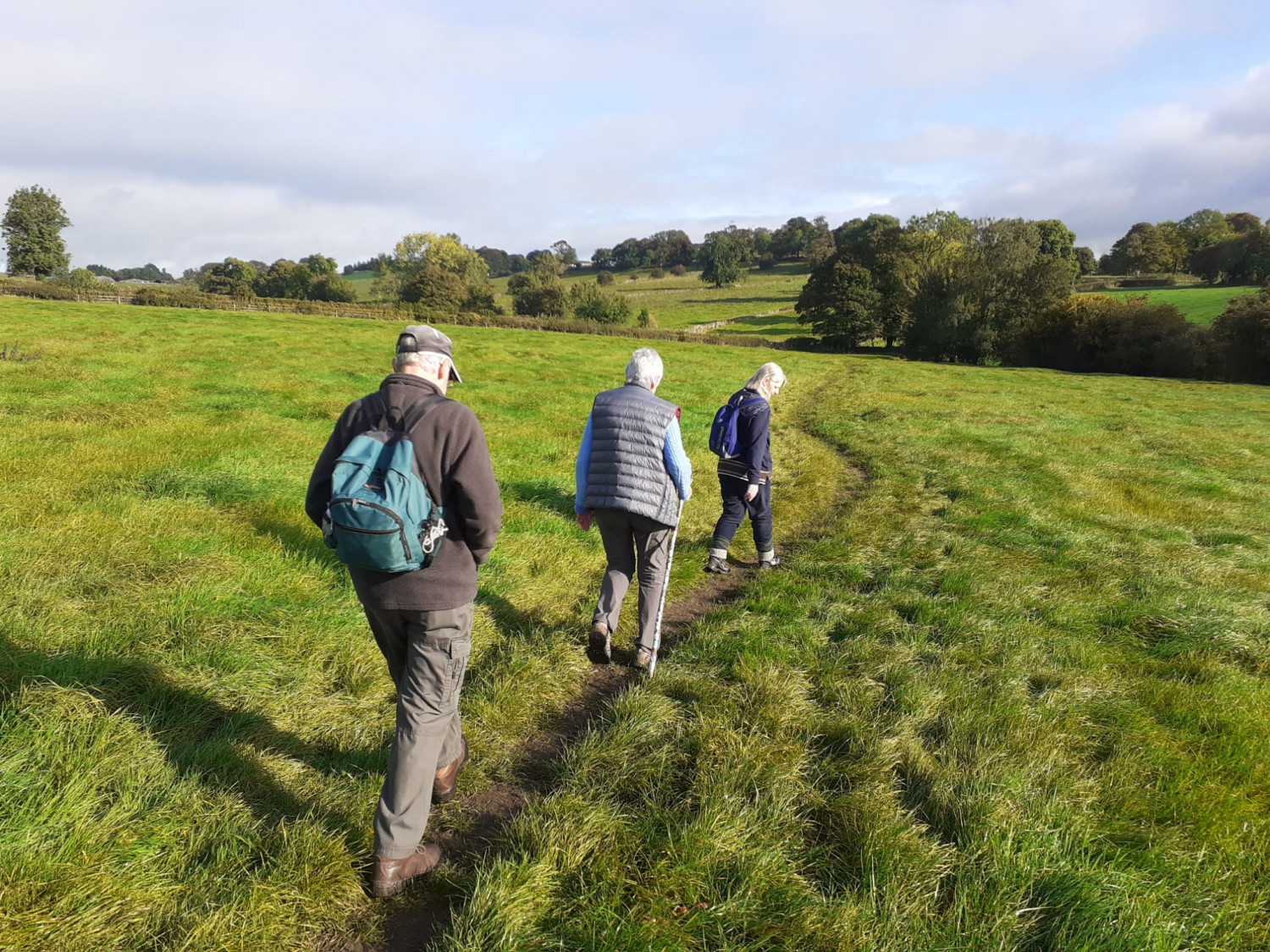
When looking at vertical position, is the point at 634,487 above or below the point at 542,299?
below

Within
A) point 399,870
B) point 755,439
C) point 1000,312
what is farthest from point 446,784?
point 1000,312

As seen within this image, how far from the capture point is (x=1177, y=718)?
14.6 feet

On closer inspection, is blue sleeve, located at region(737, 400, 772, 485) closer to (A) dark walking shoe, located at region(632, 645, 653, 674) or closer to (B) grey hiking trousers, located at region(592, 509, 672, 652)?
(B) grey hiking trousers, located at region(592, 509, 672, 652)

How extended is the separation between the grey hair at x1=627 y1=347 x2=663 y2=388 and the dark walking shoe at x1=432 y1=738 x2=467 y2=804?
10.1 ft

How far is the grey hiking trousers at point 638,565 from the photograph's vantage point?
5188mm

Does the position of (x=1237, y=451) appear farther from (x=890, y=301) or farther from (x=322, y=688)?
(x=890, y=301)

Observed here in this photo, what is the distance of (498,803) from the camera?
3.66 metres

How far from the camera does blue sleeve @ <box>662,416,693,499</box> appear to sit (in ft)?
16.5

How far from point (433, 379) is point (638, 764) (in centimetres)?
259

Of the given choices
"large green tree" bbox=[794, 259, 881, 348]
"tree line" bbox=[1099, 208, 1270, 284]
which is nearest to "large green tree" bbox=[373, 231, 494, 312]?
"large green tree" bbox=[794, 259, 881, 348]

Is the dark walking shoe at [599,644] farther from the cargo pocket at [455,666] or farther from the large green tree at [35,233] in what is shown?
the large green tree at [35,233]

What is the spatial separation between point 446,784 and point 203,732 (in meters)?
1.63

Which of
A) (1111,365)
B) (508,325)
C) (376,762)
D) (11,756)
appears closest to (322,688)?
(376,762)

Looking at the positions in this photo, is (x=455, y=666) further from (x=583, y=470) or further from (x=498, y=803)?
(x=583, y=470)
